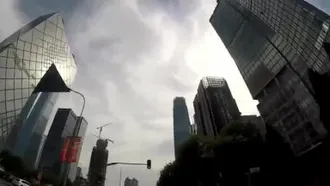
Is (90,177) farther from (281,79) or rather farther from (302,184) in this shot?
(302,184)

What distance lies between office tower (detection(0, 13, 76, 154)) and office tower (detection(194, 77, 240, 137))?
8065 cm

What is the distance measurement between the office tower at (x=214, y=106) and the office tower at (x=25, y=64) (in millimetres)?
80646

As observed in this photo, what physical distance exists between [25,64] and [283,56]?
83.9 metres

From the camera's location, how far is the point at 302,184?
1575 inches

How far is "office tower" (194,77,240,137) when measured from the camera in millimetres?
137375

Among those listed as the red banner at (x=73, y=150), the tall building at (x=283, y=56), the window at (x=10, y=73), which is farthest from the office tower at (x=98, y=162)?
the red banner at (x=73, y=150)

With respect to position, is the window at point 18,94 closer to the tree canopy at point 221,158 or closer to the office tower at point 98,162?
the tree canopy at point 221,158

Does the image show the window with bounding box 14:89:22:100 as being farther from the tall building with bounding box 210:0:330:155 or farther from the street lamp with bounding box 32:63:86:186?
the tall building with bounding box 210:0:330:155

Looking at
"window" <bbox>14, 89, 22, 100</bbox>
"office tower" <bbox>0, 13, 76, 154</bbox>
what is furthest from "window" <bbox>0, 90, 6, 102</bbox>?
"window" <bbox>14, 89, 22, 100</bbox>

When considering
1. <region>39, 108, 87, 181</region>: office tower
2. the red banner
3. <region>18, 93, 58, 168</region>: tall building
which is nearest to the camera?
the red banner

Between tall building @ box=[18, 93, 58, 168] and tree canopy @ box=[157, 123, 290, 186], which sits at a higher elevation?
tall building @ box=[18, 93, 58, 168]

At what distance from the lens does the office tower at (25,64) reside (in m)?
48.9

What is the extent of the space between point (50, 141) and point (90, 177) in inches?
2324

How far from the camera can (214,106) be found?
14212 centimetres
